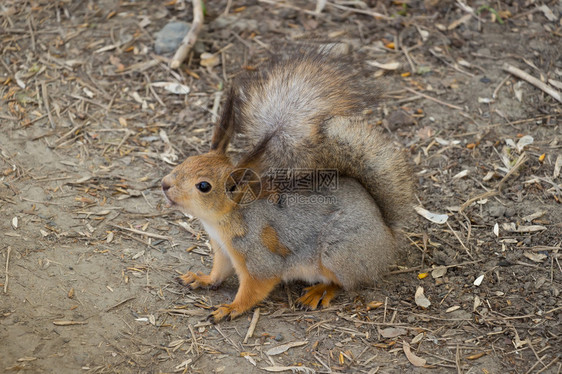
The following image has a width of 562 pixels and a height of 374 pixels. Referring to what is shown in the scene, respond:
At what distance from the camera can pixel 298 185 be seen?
12.4ft

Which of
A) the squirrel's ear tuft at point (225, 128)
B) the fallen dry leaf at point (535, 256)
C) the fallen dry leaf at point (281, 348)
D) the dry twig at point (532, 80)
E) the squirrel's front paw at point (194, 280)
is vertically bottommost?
the squirrel's front paw at point (194, 280)

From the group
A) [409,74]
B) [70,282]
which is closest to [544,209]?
[409,74]

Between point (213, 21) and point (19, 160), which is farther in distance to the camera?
point (213, 21)

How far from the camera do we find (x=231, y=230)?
12.1 ft

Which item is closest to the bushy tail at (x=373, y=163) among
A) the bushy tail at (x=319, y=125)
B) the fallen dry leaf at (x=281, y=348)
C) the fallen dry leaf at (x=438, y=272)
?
the bushy tail at (x=319, y=125)

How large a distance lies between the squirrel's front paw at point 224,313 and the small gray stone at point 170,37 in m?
2.96

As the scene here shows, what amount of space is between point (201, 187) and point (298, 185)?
0.63m

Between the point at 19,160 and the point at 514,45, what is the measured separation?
4.54 m

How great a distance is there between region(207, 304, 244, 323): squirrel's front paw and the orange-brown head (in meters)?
0.58

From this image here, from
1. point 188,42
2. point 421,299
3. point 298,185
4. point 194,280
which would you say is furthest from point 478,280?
point 188,42

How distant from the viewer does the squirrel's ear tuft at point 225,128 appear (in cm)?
350

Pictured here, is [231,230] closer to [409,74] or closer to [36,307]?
[36,307]

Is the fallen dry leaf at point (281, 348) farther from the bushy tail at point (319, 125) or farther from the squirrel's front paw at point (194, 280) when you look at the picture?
the bushy tail at point (319, 125)

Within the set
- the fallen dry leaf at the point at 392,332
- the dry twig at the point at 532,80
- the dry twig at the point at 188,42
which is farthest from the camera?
the dry twig at the point at 188,42
